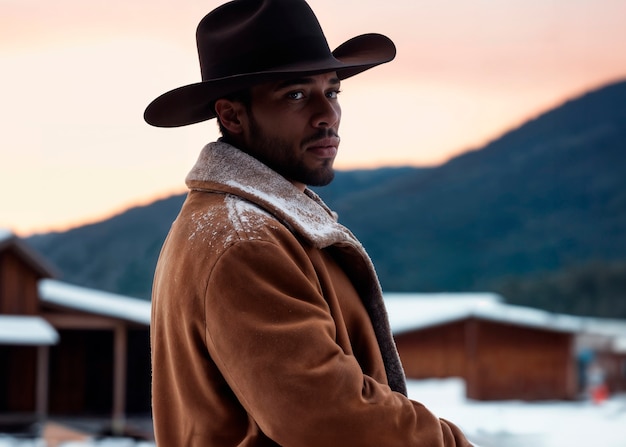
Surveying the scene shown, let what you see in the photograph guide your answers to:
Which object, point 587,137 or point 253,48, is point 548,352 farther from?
point 587,137

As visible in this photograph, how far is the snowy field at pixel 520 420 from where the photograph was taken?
49.0ft

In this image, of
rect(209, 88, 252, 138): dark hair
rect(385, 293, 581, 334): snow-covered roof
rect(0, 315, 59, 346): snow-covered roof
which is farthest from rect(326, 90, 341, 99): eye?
rect(385, 293, 581, 334): snow-covered roof

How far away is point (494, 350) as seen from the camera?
22.1m

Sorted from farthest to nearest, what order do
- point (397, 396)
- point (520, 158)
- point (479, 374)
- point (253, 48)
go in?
point (520, 158), point (479, 374), point (253, 48), point (397, 396)

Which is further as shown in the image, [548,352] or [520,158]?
[520,158]

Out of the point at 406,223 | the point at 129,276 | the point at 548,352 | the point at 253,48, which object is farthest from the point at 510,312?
the point at 406,223

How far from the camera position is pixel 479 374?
848 inches

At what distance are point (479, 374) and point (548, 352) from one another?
1.74 meters

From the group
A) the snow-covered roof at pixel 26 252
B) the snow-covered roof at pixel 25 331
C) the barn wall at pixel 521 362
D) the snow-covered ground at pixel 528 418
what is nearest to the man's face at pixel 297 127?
the snow-covered ground at pixel 528 418

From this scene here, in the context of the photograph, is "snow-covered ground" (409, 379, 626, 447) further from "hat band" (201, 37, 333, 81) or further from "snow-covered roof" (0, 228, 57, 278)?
"hat band" (201, 37, 333, 81)

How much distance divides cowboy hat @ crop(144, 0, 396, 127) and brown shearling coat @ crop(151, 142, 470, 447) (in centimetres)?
11

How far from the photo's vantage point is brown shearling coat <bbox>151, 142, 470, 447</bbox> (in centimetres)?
141

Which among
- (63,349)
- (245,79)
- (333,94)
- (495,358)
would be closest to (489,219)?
(495,358)

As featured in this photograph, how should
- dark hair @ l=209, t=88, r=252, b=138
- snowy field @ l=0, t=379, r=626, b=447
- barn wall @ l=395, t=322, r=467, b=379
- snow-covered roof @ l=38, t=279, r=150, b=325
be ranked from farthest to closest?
barn wall @ l=395, t=322, r=467, b=379, snow-covered roof @ l=38, t=279, r=150, b=325, snowy field @ l=0, t=379, r=626, b=447, dark hair @ l=209, t=88, r=252, b=138
